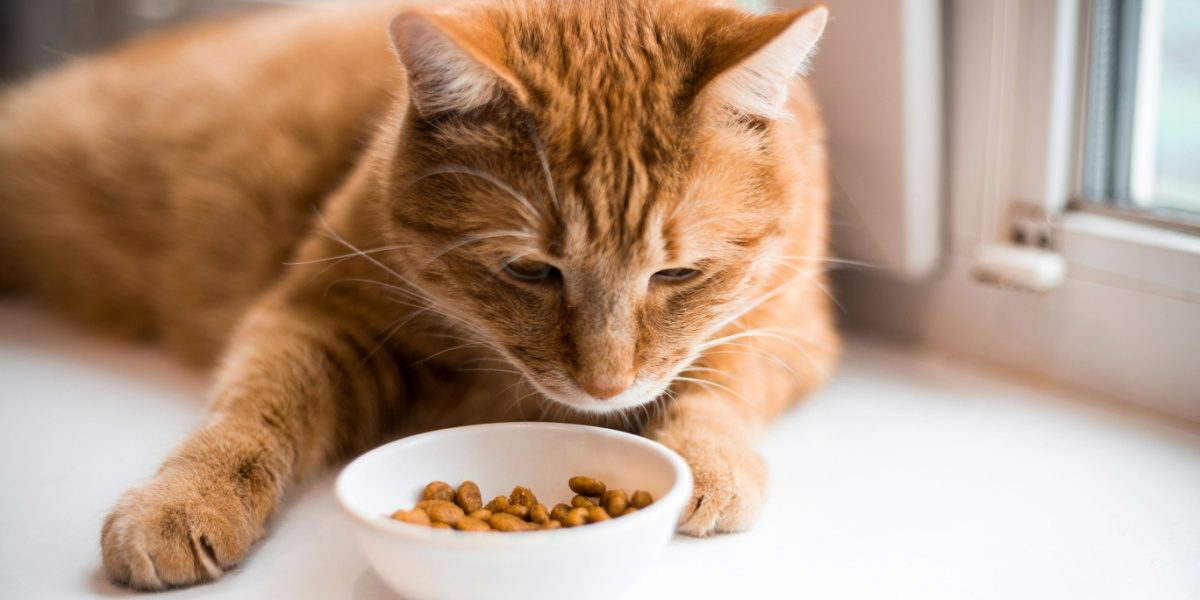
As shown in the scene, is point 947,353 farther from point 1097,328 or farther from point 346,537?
point 346,537

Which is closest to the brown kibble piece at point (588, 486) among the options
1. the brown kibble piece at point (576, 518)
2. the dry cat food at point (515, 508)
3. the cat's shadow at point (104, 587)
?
the dry cat food at point (515, 508)

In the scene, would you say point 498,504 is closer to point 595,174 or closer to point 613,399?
point 613,399

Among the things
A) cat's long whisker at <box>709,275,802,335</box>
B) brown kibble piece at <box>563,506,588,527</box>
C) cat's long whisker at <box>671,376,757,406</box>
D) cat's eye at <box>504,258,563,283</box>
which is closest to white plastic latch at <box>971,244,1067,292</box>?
cat's long whisker at <box>709,275,802,335</box>

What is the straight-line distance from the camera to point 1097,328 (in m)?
1.81

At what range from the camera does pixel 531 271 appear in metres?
1.33

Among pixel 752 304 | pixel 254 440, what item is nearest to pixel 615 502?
pixel 752 304

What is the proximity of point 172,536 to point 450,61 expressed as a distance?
677 millimetres

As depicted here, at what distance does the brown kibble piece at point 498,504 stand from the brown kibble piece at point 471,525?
0.06 m

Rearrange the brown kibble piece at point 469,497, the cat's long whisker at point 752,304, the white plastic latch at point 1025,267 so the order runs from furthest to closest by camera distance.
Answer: the white plastic latch at point 1025,267
the cat's long whisker at point 752,304
the brown kibble piece at point 469,497

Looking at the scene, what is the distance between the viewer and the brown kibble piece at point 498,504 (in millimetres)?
1228

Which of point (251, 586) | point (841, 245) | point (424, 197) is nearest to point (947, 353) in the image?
point (841, 245)

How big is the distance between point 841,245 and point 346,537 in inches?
51.4

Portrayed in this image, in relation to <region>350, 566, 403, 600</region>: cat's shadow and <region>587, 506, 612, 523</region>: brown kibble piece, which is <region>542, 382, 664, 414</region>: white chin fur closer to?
<region>587, 506, 612, 523</region>: brown kibble piece

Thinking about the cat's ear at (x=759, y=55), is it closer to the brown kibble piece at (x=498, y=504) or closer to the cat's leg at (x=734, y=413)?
the cat's leg at (x=734, y=413)
